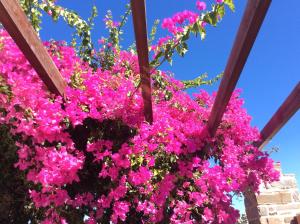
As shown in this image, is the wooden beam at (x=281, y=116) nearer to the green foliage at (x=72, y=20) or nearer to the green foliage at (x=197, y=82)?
the green foliage at (x=197, y=82)

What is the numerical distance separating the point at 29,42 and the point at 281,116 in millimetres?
2494

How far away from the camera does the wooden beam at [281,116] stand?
11.6ft

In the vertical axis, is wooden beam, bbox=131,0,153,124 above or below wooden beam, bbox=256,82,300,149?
below

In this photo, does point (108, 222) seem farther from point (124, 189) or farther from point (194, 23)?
point (194, 23)

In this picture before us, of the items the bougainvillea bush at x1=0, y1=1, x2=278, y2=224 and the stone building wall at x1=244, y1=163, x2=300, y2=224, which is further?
the stone building wall at x1=244, y1=163, x2=300, y2=224

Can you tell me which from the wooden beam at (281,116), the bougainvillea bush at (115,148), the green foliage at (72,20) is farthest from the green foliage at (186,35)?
the green foliage at (72,20)

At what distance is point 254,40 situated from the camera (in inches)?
94.7

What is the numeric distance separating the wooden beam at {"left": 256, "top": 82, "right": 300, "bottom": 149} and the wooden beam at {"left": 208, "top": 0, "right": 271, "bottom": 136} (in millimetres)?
626

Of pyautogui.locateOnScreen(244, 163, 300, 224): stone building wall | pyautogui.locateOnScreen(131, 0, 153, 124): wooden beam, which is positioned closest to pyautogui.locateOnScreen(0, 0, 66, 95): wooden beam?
pyautogui.locateOnScreen(131, 0, 153, 124): wooden beam

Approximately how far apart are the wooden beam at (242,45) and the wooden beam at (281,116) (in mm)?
626

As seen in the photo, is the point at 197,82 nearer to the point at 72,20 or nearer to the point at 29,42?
the point at 72,20

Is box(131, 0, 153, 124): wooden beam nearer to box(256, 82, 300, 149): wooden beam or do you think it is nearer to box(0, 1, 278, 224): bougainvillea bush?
box(0, 1, 278, 224): bougainvillea bush

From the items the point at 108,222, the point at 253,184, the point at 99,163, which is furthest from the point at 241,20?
the point at 253,184

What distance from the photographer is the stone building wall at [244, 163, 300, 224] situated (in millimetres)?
4879
